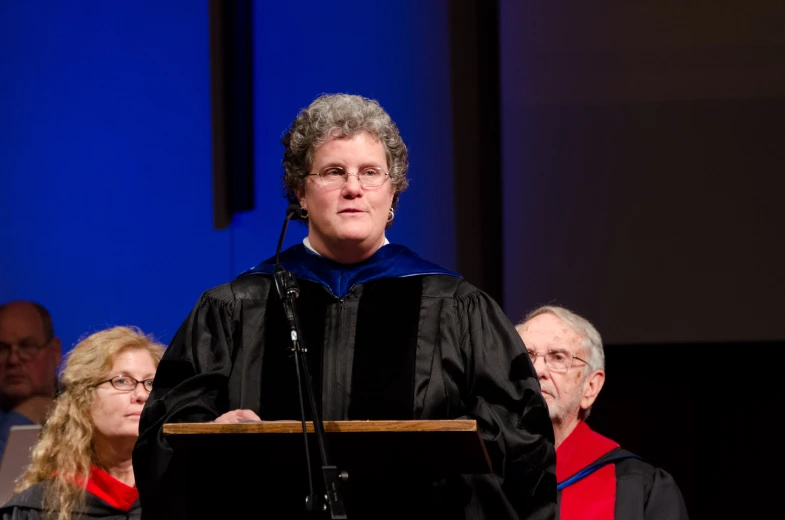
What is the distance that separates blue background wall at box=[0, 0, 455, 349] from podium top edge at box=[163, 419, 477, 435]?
11.0ft

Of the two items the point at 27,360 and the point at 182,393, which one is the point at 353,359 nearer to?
the point at 182,393

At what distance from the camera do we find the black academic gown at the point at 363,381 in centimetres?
249

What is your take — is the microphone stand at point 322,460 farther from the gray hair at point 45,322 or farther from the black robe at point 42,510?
the gray hair at point 45,322

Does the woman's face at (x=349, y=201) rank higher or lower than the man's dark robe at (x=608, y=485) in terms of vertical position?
higher

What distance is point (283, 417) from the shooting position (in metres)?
2.68

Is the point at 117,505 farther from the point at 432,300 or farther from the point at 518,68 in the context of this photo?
the point at 518,68

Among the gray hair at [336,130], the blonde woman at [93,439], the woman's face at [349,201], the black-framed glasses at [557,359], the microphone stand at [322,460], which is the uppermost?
the gray hair at [336,130]

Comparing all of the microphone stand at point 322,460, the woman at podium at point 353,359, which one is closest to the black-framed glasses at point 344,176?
the woman at podium at point 353,359

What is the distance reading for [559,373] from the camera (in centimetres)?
399

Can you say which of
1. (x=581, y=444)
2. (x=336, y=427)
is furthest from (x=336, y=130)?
(x=581, y=444)

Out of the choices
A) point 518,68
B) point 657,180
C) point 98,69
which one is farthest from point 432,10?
point 98,69

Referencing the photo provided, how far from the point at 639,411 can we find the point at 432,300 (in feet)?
8.39

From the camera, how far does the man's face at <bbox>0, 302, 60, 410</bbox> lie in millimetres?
5336

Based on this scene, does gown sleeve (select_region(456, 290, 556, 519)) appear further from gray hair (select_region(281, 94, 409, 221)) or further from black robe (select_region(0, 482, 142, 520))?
black robe (select_region(0, 482, 142, 520))
